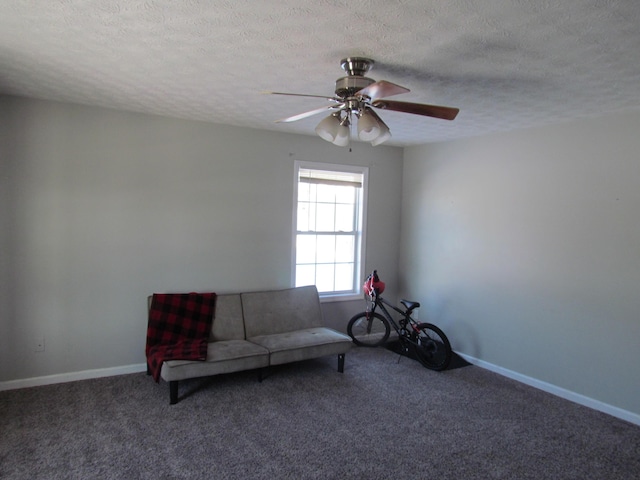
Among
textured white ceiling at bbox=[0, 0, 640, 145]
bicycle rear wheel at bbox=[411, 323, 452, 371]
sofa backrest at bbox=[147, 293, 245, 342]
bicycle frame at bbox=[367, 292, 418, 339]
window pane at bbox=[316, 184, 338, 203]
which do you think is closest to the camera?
textured white ceiling at bbox=[0, 0, 640, 145]

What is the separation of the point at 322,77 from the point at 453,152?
8.17 ft

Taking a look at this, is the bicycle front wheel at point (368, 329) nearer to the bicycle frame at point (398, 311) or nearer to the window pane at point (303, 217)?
the bicycle frame at point (398, 311)

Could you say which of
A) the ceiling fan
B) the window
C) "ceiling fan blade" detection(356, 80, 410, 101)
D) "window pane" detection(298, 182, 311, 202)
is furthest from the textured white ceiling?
the window

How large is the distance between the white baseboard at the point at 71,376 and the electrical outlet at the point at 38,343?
0.25 metres

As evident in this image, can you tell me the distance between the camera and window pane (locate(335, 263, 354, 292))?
5.32 m

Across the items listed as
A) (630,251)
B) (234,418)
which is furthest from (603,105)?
(234,418)

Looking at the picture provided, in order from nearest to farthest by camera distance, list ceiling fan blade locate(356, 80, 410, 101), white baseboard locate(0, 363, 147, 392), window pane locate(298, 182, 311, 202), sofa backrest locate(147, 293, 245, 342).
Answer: ceiling fan blade locate(356, 80, 410, 101) → white baseboard locate(0, 363, 147, 392) → sofa backrest locate(147, 293, 245, 342) → window pane locate(298, 182, 311, 202)

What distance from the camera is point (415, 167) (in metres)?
5.43

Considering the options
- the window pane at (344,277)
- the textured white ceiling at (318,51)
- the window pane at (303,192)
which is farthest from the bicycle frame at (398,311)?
the textured white ceiling at (318,51)

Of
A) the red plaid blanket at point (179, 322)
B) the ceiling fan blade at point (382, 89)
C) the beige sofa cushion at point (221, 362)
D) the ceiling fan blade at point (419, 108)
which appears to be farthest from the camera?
the red plaid blanket at point (179, 322)

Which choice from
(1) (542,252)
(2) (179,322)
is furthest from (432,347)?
(2) (179,322)

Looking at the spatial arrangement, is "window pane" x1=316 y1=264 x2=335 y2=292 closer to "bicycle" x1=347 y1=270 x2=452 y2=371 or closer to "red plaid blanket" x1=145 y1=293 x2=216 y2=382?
"bicycle" x1=347 y1=270 x2=452 y2=371

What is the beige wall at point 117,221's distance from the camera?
367cm

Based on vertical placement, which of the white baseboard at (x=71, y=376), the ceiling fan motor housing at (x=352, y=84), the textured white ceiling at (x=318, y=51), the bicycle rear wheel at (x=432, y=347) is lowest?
the white baseboard at (x=71, y=376)
